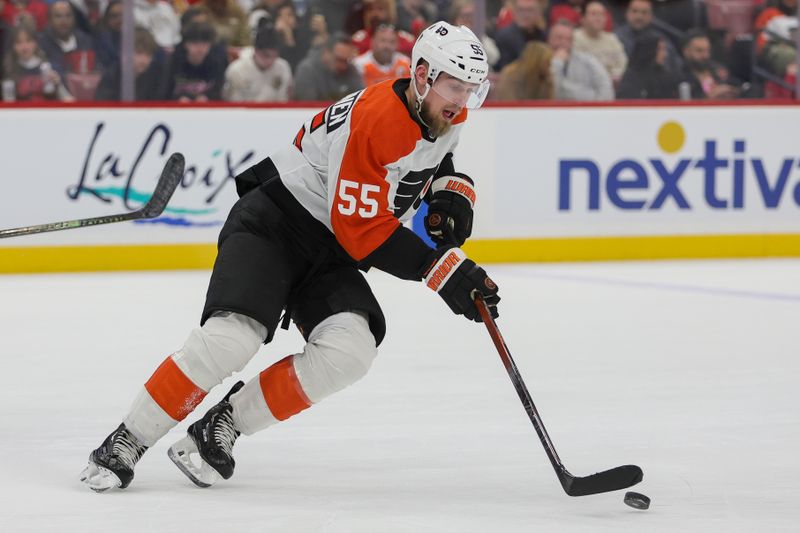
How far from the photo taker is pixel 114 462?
2.65 meters

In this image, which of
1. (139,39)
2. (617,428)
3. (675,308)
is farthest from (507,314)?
(139,39)

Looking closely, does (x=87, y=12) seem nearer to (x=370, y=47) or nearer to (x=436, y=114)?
(x=370, y=47)

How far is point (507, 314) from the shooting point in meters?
5.11

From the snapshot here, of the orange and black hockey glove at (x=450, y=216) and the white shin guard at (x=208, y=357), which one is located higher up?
the orange and black hockey glove at (x=450, y=216)

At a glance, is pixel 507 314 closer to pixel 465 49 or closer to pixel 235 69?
pixel 235 69

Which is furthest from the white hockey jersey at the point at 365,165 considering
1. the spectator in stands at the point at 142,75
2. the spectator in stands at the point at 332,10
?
the spectator in stands at the point at 332,10

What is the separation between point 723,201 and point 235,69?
98.0 inches

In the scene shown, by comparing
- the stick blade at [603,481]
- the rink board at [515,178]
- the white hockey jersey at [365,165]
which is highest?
the white hockey jersey at [365,165]

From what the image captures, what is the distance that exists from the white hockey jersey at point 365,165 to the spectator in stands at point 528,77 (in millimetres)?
3950

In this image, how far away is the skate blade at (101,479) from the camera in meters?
2.65

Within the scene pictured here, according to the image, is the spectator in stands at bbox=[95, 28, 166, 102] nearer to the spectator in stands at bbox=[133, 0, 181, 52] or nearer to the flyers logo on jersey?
the spectator in stands at bbox=[133, 0, 181, 52]

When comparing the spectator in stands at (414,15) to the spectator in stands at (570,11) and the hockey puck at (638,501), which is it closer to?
the spectator in stands at (570,11)

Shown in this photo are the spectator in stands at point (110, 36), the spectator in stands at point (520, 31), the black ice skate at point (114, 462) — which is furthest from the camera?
the spectator in stands at point (520, 31)

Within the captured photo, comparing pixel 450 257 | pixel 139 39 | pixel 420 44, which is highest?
pixel 420 44
